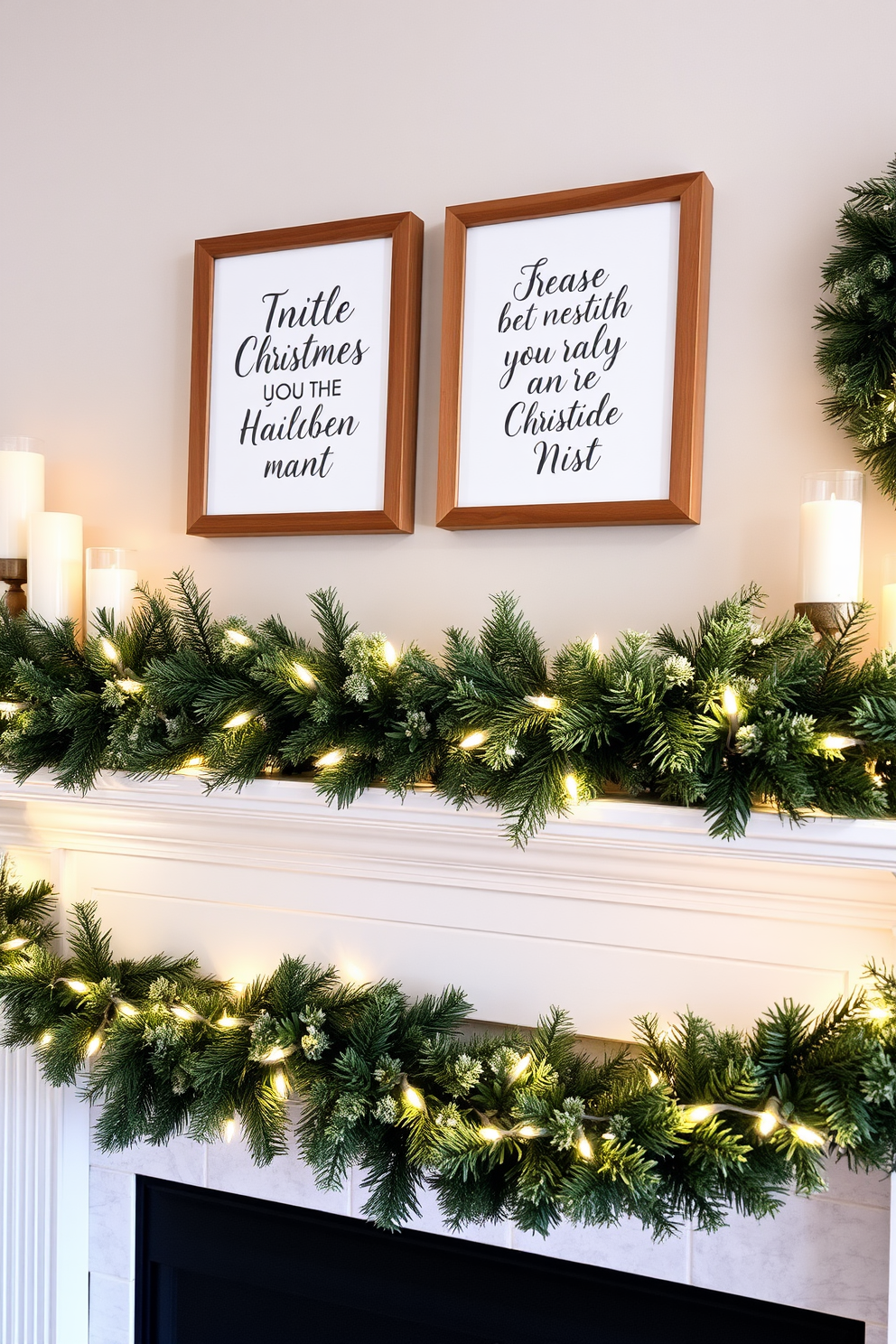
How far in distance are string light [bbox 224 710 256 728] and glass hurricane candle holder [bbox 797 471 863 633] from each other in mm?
605

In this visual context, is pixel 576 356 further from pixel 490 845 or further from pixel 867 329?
pixel 490 845

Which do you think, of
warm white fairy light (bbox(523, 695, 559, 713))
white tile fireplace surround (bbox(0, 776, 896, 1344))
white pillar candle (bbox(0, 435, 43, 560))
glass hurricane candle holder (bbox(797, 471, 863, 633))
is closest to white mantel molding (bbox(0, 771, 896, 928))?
white tile fireplace surround (bbox(0, 776, 896, 1344))

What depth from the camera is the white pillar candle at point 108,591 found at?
4.00ft

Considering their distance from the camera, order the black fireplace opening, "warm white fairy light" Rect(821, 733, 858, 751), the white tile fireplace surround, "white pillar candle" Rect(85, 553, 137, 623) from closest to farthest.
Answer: "warm white fairy light" Rect(821, 733, 858, 751) → the white tile fireplace surround → the black fireplace opening → "white pillar candle" Rect(85, 553, 137, 623)

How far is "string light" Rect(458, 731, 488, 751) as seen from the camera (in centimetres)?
97

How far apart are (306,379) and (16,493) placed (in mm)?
426

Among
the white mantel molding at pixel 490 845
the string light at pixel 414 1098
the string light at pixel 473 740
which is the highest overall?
the string light at pixel 473 740

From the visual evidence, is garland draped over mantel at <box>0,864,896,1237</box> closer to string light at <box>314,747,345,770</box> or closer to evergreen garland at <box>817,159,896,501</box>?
string light at <box>314,747,345,770</box>

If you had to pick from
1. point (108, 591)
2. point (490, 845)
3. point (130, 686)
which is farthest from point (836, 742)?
point (108, 591)

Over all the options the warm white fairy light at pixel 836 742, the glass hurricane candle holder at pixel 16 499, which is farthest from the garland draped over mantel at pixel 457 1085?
the glass hurricane candle holder at pixel 16 499

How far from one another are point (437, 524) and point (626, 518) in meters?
0.23

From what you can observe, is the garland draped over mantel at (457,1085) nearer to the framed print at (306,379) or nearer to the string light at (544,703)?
the string light at (544,703)

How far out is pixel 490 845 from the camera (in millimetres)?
1104

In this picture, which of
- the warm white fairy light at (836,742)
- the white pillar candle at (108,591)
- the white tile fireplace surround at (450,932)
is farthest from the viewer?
the white pillar candle at (108,591)
